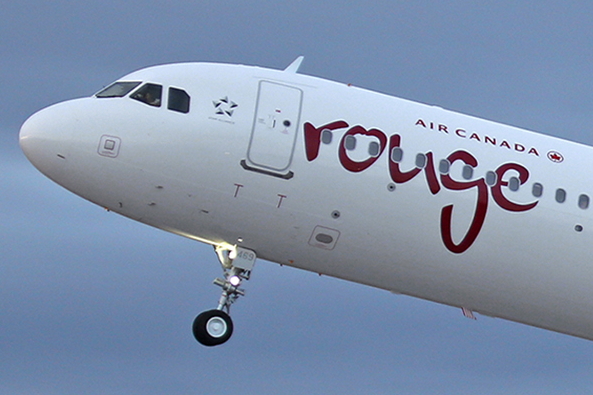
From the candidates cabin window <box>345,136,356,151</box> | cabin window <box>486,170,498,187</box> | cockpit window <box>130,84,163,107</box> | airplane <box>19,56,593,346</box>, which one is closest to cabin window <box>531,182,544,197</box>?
airplane <box>19,56,593,346</box>

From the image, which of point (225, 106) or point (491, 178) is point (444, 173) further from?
point (225, 106)

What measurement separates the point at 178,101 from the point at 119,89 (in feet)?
6.63

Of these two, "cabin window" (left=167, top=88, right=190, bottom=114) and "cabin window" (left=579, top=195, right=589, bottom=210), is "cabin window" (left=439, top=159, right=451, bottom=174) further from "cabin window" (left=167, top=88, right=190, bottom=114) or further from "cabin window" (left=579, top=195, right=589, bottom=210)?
"cabin window" (left=167, top=88, right=190, bottom=114)

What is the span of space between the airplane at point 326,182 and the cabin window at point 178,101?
0.13ft

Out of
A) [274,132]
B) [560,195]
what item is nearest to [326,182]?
[274,132]

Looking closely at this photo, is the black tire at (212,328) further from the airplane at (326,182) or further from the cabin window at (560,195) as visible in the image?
the cabin window at (560,195)

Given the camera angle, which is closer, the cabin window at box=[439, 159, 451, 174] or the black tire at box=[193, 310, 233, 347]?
the black tire at box=[193, 310, 233, 347]

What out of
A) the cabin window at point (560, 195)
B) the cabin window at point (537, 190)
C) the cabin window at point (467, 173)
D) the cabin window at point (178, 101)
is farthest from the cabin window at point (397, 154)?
the cabin window at point (178, 101)

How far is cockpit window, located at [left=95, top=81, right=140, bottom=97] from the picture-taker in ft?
117

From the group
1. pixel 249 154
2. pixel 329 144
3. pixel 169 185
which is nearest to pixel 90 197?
pixel 169 185

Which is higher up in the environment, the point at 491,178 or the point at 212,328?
the point at 491,178

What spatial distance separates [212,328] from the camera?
115ft

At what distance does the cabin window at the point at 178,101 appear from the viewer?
114ft

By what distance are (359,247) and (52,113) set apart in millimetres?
9491
